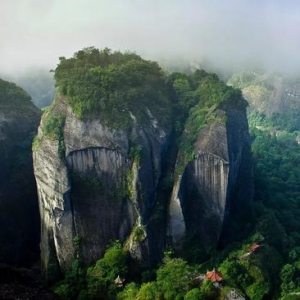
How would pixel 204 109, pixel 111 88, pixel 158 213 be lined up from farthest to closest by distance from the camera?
pixel 204 109 → pixel 111 88 → pixel 158 213

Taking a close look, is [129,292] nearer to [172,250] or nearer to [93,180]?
[172,250]

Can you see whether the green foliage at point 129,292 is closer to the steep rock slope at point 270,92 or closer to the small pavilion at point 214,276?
the small pavilion at point 214,276

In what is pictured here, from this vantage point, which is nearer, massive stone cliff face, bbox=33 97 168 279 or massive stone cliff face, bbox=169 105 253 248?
massive stone cliff face, bbox=33 97 168 279

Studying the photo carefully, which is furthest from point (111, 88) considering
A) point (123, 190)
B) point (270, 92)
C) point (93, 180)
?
point (270, 92)

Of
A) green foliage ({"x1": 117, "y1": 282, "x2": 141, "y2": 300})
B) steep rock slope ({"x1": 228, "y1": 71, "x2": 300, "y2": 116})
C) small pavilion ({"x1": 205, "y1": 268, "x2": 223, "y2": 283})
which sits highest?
steep rock slope ({"x1": 228, "y1": 71, "x2": 300, "y2": 116})

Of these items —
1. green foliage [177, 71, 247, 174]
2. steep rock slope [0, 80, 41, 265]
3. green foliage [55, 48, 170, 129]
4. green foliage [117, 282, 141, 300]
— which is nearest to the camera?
green foliage [117, 282, 141, 300]

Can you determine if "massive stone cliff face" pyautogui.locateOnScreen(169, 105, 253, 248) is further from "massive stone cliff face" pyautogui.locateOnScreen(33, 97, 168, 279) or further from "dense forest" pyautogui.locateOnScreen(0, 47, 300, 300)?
"massive stone cliff face" pyautogui.locateOnScreen(33, 97, 168, 279)

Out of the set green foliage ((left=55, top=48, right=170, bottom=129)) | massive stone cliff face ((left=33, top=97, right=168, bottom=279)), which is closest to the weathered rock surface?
massive stone cliff face ((left=33, top=97, right=168, bottom=279))
